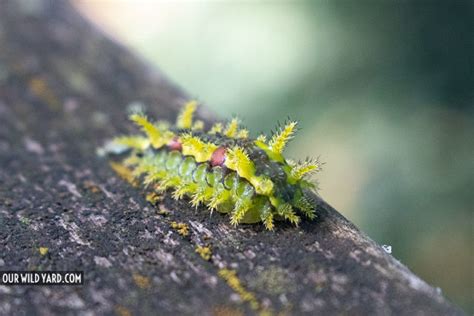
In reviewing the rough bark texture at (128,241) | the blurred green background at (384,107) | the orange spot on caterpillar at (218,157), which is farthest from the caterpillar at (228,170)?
the blurred green background at (384,107)

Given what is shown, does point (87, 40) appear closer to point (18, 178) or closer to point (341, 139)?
point (18, 178)

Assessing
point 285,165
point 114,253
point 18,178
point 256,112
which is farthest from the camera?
point 256,112

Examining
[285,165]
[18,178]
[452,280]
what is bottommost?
[18,178]

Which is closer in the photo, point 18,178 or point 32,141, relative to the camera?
point 18,178

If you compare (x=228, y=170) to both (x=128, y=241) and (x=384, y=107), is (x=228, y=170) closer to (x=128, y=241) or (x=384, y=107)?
(x=128, y=241)

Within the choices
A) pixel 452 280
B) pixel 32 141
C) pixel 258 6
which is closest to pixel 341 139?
pixel 452 280

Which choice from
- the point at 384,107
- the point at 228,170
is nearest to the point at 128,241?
the point at 228,170

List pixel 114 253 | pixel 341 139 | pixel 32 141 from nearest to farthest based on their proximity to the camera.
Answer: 1. pixel 114 253
2. pixel 32 141
3. pixel 341 139

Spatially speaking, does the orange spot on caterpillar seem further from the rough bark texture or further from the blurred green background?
the blurred green background
